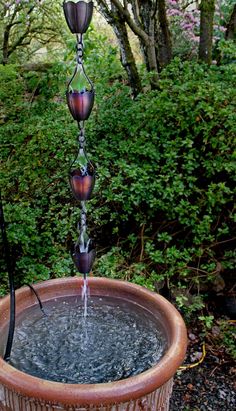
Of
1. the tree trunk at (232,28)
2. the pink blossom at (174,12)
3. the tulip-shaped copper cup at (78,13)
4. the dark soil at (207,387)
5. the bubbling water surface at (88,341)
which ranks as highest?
the pink blossom at (174,12)

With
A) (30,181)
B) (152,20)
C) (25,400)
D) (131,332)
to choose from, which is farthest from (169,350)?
(152,20)

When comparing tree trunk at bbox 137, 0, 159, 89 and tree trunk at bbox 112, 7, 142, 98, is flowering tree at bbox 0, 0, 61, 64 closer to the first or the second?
tree trunk at bbox 137, 0, 159, 89

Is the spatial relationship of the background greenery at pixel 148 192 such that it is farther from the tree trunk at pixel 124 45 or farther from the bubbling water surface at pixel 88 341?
the bubbling water surface at pixel 88 341

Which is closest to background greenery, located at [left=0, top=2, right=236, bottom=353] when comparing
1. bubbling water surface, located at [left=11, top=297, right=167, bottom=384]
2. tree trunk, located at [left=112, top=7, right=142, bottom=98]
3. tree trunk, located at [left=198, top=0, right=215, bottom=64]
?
tree trunk, located at [left=112, top=7, right=142, bottom=98]

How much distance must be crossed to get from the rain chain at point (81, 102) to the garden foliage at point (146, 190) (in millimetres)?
781

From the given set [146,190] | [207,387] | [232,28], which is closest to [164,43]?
[232,28]

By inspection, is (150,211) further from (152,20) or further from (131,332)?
(152,20)

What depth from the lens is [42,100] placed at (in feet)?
11.6

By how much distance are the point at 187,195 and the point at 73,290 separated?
1.09 meters

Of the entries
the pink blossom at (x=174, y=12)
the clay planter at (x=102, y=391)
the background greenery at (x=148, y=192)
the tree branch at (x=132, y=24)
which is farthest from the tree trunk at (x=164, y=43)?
the clay planter at (x=102, y=391)

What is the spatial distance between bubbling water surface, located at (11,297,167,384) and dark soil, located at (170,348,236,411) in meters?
0.85

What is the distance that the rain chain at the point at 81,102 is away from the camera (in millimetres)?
1188

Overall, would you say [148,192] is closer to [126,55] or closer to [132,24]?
→ [126,55]

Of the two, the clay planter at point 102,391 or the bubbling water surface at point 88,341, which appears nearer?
the clay planter at point 102,391
